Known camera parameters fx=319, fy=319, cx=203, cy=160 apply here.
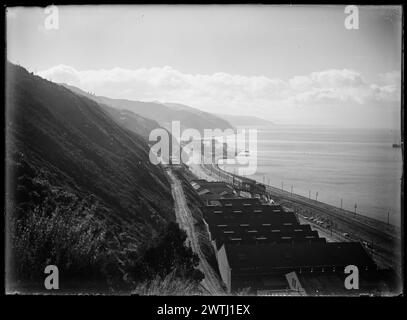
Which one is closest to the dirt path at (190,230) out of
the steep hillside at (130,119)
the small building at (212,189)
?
the small building at (212,189)

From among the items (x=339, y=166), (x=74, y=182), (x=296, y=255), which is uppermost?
(x=339, y=166)

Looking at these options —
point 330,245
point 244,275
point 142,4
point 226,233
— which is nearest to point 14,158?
point 142,4

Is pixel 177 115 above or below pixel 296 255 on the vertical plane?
above

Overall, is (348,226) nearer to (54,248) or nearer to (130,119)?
(130,119)

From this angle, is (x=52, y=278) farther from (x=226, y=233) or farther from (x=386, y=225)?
(x=386, y=225)

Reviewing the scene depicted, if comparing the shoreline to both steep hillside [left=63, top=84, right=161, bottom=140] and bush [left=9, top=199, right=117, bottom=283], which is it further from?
bush [left=9, top=199, right=117, bottom=283]

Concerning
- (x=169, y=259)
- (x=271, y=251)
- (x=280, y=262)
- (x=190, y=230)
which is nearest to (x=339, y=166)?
(x=271, y=251)
